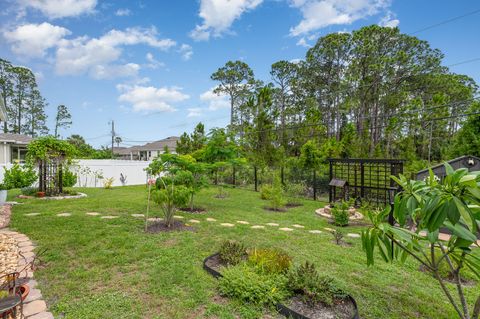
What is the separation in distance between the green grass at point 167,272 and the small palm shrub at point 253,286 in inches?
4.6

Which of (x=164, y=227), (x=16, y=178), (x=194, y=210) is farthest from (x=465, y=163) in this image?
(x=16, y=178)

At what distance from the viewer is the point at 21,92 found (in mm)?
23047

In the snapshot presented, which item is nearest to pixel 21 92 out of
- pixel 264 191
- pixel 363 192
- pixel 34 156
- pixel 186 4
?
pixel 34 156

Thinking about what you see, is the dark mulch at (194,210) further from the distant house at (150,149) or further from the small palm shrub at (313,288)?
the distant house at (150,149)

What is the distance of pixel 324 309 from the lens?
2512 millimetres

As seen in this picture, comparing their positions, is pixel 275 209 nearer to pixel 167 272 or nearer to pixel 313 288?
pixel 167 272

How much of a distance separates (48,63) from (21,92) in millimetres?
18416

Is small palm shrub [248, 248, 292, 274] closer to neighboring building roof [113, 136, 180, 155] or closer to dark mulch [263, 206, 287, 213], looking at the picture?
dark mulch [263, 206, 287, 213]

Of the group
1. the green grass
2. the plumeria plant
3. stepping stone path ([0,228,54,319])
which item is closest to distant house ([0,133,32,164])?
stepping stone path ([0,228,54,319])

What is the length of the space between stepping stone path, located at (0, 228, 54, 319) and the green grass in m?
0.08

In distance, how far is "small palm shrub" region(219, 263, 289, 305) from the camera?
2607 millimetres

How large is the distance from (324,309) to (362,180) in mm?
7350

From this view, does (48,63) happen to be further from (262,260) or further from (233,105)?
(233,105)

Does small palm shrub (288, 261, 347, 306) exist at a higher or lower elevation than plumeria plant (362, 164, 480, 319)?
lower
